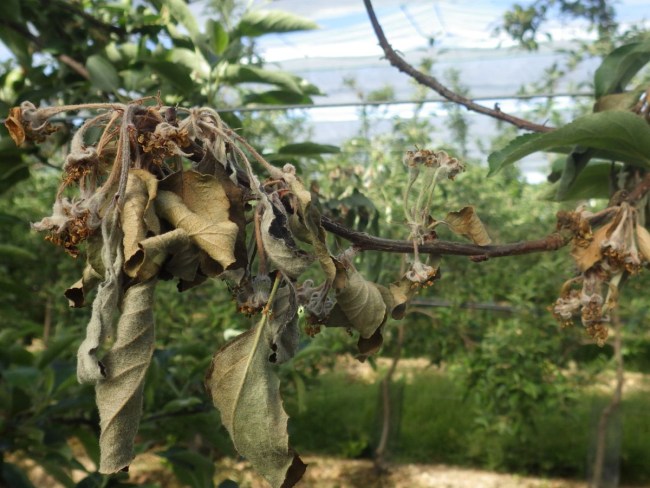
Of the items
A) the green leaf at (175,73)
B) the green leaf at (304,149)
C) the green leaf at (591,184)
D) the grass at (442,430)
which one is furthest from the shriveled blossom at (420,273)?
the grass at (442,430)

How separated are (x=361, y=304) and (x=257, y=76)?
0.86 m

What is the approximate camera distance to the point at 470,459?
122 inches

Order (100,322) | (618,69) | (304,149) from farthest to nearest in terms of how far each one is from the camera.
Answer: (304,149) → (618,69) → (100,322)

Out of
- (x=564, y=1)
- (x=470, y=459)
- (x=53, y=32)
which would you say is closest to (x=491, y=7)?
(x=564, y=1)

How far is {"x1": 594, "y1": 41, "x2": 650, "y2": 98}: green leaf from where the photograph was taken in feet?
2.51

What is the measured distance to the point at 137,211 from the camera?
37 cm

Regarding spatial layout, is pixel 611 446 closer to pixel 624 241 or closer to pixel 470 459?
pixel 470 459

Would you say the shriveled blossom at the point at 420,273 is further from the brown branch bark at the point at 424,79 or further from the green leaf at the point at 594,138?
the brown branch bark at the point at 424,79

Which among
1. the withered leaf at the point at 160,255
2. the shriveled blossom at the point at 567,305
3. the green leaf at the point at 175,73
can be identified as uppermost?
the green leaf at the point at 175,73

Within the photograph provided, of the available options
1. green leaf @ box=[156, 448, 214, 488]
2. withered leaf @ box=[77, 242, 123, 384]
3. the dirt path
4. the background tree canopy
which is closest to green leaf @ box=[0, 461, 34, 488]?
the background tree canopy

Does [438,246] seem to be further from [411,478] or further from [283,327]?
[411,478]

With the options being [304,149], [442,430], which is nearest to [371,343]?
[304,149]

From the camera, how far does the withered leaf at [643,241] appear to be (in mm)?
633

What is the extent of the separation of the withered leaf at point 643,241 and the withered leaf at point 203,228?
0.40m
